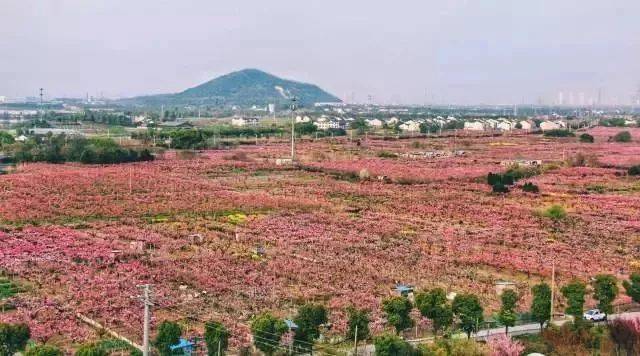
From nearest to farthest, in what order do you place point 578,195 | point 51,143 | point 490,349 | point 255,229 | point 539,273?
point 490,349 → point 539,273 → point 255,229 → point 578,195 → point 51,143

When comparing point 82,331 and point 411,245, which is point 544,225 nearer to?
point 411,245

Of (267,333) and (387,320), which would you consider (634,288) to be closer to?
(387,320)

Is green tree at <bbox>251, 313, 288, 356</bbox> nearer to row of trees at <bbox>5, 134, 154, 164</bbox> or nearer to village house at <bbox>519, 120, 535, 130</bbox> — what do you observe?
row of trees at <bbox>5, 134, 154, 164</bbox>

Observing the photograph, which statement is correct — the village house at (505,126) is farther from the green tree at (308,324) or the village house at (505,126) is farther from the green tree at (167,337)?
the green tree at (167,337)

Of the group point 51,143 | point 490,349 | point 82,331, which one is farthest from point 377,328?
point 51,143

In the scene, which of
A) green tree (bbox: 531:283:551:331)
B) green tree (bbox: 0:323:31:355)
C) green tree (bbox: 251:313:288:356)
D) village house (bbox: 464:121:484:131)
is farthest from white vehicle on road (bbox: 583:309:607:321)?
village house (bbox: 464:121:484:131)

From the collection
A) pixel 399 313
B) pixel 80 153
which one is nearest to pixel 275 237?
pixel 399 313
